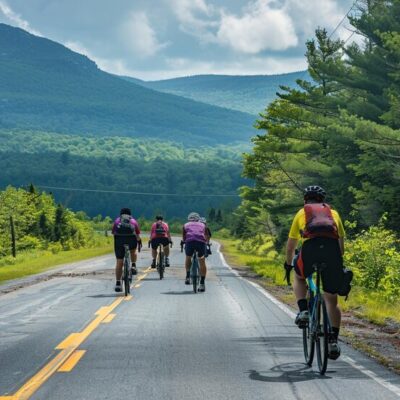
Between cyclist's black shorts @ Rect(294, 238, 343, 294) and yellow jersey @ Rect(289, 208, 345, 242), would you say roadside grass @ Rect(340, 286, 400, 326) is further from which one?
cyclist's black shorts @ Rect(294, 238, 343, 294)

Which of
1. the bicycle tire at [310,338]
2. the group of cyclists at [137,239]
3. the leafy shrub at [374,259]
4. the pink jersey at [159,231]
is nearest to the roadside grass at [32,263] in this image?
the pink jersey at [159,231]

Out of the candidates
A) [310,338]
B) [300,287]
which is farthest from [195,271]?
[310,338]

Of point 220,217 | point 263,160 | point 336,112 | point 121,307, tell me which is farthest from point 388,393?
point 220,217

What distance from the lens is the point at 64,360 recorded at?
888 centimetres

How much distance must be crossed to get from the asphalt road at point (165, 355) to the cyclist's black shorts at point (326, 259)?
0.99 m

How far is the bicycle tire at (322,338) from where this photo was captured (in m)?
8.04

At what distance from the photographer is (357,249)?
20984 millimetres

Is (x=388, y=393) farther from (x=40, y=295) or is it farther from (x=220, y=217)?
(x=220, y=217)

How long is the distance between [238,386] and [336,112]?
34.1m

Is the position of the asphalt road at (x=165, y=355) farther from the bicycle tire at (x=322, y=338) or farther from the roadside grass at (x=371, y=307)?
the roadside grass at (x=371, y=307)

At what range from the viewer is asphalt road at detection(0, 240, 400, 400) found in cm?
721

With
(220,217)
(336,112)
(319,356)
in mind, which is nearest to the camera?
(319,356)

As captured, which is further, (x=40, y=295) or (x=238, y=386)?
(x=40, y=295)

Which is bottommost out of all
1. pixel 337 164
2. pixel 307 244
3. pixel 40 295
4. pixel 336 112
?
pixel 40 295
